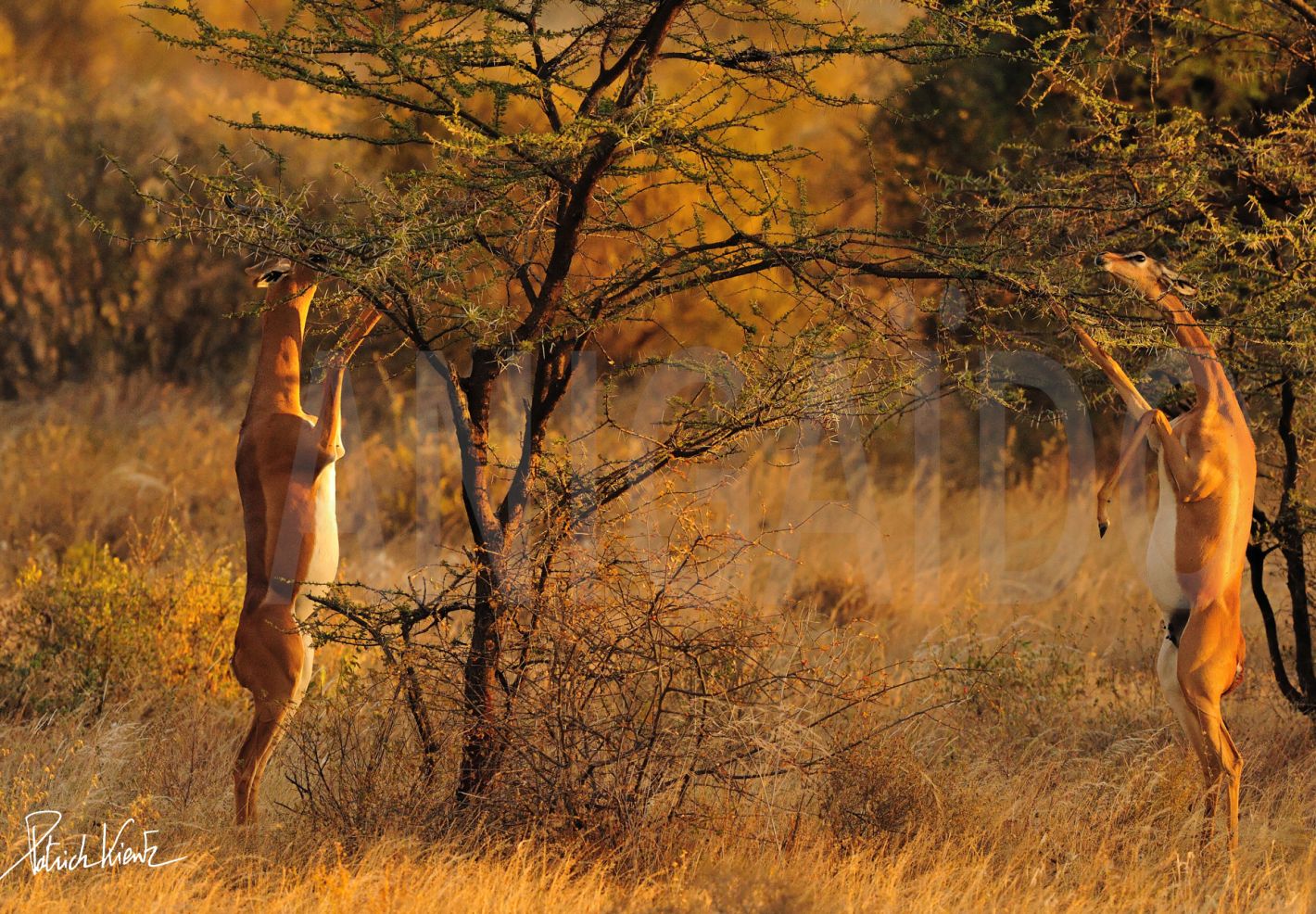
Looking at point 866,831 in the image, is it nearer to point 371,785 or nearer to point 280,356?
point 371,785

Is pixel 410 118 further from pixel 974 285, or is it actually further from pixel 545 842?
pixel 545 842

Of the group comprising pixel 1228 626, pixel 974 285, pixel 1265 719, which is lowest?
pixel 1265 719

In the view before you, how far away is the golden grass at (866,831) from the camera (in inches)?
168

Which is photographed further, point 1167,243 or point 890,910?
point 1167,243

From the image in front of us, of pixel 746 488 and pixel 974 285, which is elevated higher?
pixel 974 285

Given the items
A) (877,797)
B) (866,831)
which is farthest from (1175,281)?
(866,831)

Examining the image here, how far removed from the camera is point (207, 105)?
58.3 ft

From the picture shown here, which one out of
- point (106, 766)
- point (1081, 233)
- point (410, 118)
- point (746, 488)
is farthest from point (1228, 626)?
point (746, 488)

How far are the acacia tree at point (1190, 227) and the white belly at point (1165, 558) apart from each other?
22.6 inches

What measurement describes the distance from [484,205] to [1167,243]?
360 centimetres

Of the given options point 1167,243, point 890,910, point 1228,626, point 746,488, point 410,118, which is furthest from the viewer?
point 746,488

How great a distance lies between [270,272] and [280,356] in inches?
12.6

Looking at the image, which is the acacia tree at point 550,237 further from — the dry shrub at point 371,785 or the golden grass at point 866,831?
the golden grass at point 866,831

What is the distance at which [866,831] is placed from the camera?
16.8ft
